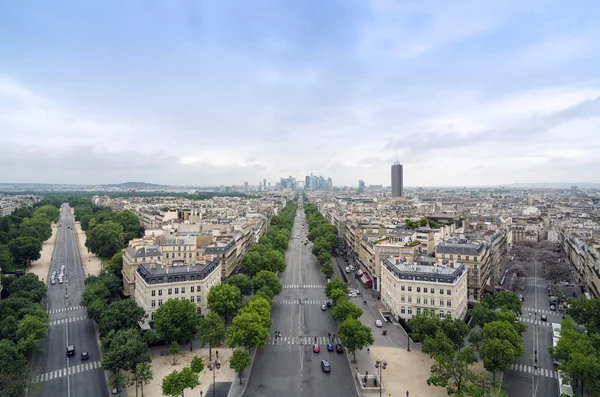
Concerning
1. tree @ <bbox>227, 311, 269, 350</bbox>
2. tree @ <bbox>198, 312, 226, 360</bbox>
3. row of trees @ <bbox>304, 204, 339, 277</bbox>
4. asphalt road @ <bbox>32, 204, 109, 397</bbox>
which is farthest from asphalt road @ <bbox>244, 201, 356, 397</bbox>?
asphalt road @ <bbox>32, 204, 109, 397</bbox>

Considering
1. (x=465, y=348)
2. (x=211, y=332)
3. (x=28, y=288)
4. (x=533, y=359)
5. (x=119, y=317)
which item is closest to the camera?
(x=465, y=348)

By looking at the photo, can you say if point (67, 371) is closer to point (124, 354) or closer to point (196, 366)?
point (124, 354)

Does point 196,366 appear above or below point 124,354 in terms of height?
below

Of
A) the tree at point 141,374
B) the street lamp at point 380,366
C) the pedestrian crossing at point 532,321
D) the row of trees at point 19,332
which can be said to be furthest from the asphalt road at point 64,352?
the pedestrian crossing at point 532,321

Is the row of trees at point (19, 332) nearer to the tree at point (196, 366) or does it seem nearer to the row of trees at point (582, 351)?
the tree at point (196, 366)

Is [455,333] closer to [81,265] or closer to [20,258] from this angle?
[81,265]

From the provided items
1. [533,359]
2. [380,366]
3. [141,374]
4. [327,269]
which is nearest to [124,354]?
[141,374]

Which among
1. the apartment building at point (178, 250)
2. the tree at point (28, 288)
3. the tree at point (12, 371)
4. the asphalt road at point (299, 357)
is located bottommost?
the asphalt road at point (299, 357)
